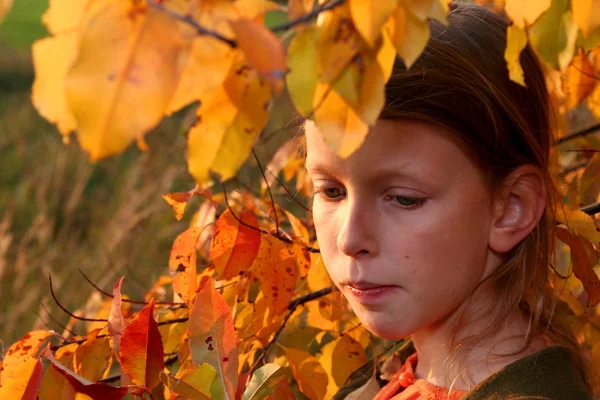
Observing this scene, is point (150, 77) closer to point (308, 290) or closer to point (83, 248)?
point (308, 290)

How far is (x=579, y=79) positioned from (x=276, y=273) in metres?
0.67

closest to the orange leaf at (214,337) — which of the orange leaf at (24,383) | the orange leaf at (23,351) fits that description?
the orange leaf at (24,383)

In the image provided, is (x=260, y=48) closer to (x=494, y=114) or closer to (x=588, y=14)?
(x=588, y=14)

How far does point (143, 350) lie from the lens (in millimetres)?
1025

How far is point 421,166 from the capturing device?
1.12 meters

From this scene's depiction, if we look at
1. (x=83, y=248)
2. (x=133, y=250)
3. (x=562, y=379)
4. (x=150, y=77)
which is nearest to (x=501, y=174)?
(x=562, y=379)

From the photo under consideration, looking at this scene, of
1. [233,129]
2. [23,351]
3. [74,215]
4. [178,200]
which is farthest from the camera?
[74,215]

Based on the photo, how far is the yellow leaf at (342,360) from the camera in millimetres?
1406

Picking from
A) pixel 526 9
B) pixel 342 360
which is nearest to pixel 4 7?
pixel 526 9

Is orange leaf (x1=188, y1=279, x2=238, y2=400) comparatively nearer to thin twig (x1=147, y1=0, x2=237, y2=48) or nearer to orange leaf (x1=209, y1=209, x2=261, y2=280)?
orange leaf (x1=209, y1=209, x2=261, y2=280)

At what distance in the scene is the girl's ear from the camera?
123 cm

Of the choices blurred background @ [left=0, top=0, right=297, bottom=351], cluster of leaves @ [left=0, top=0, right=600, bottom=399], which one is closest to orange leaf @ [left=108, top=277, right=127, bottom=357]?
cluster of leaves @ [left=0, top=0, right=600, bottom=399]

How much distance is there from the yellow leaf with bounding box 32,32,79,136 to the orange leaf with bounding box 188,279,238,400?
0.44 m

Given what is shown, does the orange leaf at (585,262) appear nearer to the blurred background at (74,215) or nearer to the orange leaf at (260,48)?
the orange leaf at (260,48)
